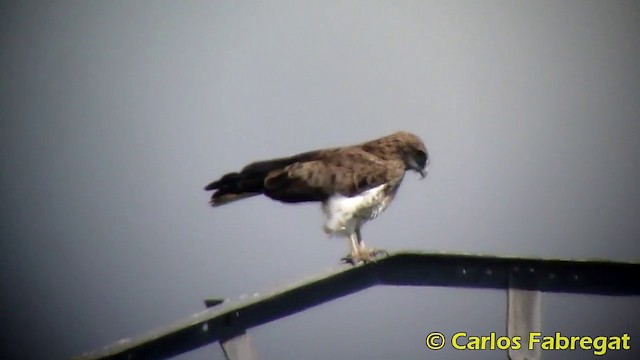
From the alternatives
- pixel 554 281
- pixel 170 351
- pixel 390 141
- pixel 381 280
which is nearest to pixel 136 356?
pixel 170 351

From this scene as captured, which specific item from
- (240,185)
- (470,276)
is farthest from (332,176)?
(470,276)

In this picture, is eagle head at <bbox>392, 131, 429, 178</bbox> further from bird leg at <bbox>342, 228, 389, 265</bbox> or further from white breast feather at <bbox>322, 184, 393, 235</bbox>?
bird leg at <bbox>342, 228, 389, 265</bbox>

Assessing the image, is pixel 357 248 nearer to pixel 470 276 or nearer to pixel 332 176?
pixel 332 176

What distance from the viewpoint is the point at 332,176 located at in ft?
17.7

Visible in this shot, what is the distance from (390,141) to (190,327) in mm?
2879

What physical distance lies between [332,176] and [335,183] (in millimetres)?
52

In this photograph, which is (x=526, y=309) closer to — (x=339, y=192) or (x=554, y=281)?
(x=554, y=281)

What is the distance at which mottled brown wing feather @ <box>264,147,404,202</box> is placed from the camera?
520cm

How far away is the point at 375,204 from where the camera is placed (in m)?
5.50

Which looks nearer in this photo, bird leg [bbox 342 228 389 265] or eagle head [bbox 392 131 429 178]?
bird leg [bbox 342 228 389 265]

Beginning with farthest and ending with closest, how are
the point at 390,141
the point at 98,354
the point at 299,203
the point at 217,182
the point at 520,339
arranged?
the point at 390,141 < the point at 299,203 < the point at 217,182 < the point at 520,339 < the point at 98,354

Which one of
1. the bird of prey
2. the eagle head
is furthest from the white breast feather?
the eagle head

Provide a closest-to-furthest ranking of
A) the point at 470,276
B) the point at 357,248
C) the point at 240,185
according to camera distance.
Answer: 1. the point at 470,276
2. the point at 240,185
3. the point at 357,248

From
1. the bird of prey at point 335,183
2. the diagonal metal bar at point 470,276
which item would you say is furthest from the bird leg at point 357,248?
the diagonal metal bar at point 470,276
